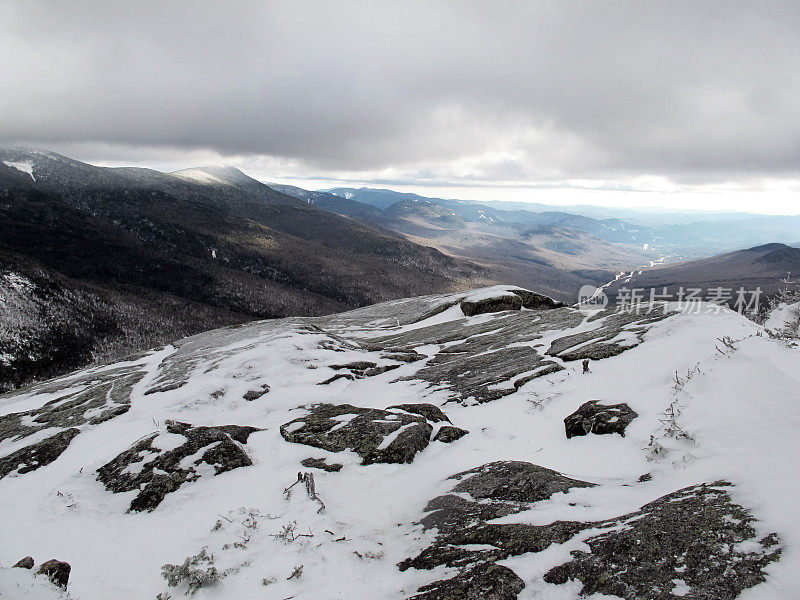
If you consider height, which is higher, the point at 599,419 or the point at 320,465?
the point at 599,419

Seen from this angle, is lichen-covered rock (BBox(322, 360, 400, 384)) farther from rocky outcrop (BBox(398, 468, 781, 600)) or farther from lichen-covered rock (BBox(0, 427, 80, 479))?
rocky outcrop (BBox(398, 468, 781, 600))

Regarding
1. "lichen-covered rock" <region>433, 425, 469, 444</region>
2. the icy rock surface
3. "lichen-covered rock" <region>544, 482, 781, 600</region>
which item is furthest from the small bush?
"lichen-covered rock" <region>433, 425, 469, 444</region>

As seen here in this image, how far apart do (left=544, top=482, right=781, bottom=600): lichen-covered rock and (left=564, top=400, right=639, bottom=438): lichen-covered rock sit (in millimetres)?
5285

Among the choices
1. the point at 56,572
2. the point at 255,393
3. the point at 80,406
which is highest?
the point at 56,572

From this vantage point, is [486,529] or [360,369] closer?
[486,529]

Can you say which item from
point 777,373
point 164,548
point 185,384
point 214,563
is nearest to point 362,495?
point 214,563

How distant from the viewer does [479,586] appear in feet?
22.6

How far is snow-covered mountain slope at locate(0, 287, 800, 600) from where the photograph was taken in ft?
22.9

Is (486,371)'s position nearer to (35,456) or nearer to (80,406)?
(35,456)

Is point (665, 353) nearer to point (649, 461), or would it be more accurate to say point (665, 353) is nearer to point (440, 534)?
point (649, 461)

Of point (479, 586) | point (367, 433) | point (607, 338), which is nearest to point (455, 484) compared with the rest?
point (367, 433)

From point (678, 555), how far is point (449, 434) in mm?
8882

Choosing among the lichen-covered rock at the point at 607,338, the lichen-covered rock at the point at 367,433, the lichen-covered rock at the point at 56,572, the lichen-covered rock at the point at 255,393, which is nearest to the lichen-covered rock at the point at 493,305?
the lichen-covered rock at the point at 607,338

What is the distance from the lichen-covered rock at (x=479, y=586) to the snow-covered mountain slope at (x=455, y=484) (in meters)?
0.04
